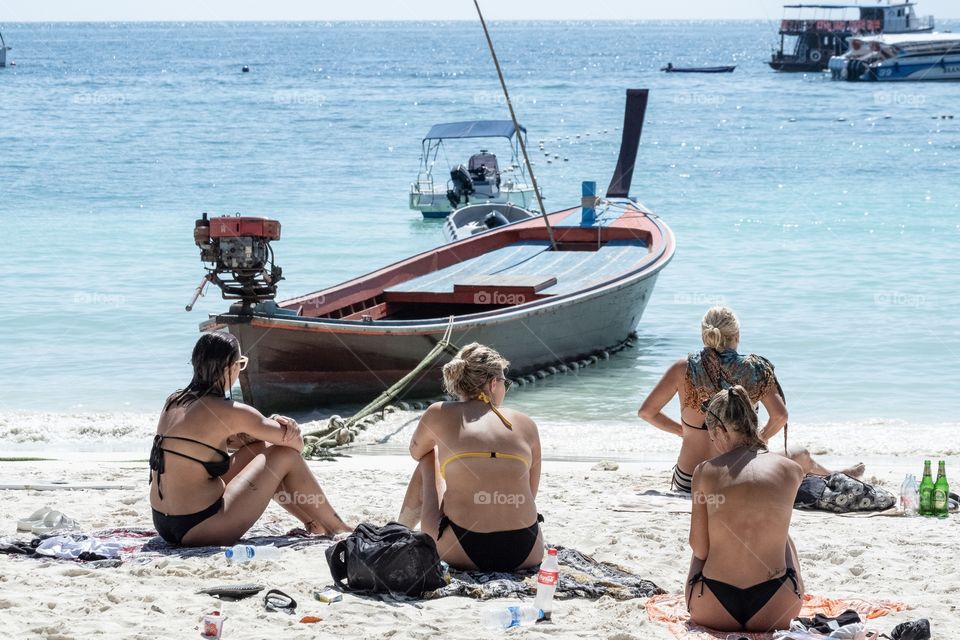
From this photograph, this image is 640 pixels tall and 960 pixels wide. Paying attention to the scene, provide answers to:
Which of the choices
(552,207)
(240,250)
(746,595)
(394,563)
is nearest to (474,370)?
(394,563)

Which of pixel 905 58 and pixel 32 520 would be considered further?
pixel 905 58

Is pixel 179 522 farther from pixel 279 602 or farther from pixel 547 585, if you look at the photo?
pixel 547 585

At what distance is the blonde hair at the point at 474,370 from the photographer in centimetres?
526

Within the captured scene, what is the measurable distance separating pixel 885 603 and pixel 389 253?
2013 cm

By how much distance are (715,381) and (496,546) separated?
73.2 inches

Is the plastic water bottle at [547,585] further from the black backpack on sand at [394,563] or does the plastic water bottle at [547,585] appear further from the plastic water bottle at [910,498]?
the plastic water bottle at [910,498]

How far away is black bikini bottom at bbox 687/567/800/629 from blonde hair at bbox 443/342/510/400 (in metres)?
1.30

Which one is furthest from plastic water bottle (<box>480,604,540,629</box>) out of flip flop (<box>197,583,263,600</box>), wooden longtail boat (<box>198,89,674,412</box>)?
wooden longtail boat (<box>198,89,674,412</box>)

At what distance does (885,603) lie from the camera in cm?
505

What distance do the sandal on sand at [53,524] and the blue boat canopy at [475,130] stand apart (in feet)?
60.6

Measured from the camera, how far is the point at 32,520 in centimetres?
613

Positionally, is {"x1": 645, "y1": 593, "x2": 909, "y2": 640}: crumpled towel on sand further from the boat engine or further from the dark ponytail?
the boat engine

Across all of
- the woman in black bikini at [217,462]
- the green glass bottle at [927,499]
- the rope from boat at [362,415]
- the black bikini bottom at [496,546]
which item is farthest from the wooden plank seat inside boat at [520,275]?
the black bikini bottom at [496,546]

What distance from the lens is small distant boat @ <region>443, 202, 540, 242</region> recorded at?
64.5 ft
